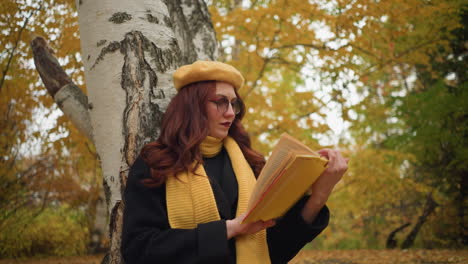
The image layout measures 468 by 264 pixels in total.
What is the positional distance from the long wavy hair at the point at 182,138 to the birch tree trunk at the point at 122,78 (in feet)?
0.53

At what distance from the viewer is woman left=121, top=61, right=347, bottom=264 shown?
139 cm

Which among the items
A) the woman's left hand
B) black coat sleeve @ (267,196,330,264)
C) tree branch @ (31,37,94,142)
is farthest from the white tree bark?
the woman's left hand

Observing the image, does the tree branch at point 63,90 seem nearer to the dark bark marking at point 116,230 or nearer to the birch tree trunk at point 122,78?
the birch tree trunk at point 122,78

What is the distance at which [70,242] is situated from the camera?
7.54 meters

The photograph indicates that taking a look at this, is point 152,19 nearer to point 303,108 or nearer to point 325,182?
point 325,182

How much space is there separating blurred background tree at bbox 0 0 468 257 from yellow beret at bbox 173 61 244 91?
303 centimetres

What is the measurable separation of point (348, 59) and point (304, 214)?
14.1 feet

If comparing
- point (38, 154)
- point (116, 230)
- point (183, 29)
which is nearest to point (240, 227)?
point (116, 230)

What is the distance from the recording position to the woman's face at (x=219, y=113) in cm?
171

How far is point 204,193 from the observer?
1502 mm

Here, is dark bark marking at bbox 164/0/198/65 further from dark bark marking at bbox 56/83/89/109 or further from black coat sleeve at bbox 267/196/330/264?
black coat sleeve at bbox 267/196/330/264

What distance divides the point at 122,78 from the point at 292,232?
1176 millimetres

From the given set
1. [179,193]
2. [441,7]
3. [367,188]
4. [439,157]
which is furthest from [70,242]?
[439,157]

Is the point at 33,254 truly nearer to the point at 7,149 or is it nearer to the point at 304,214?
the point at 7,149
